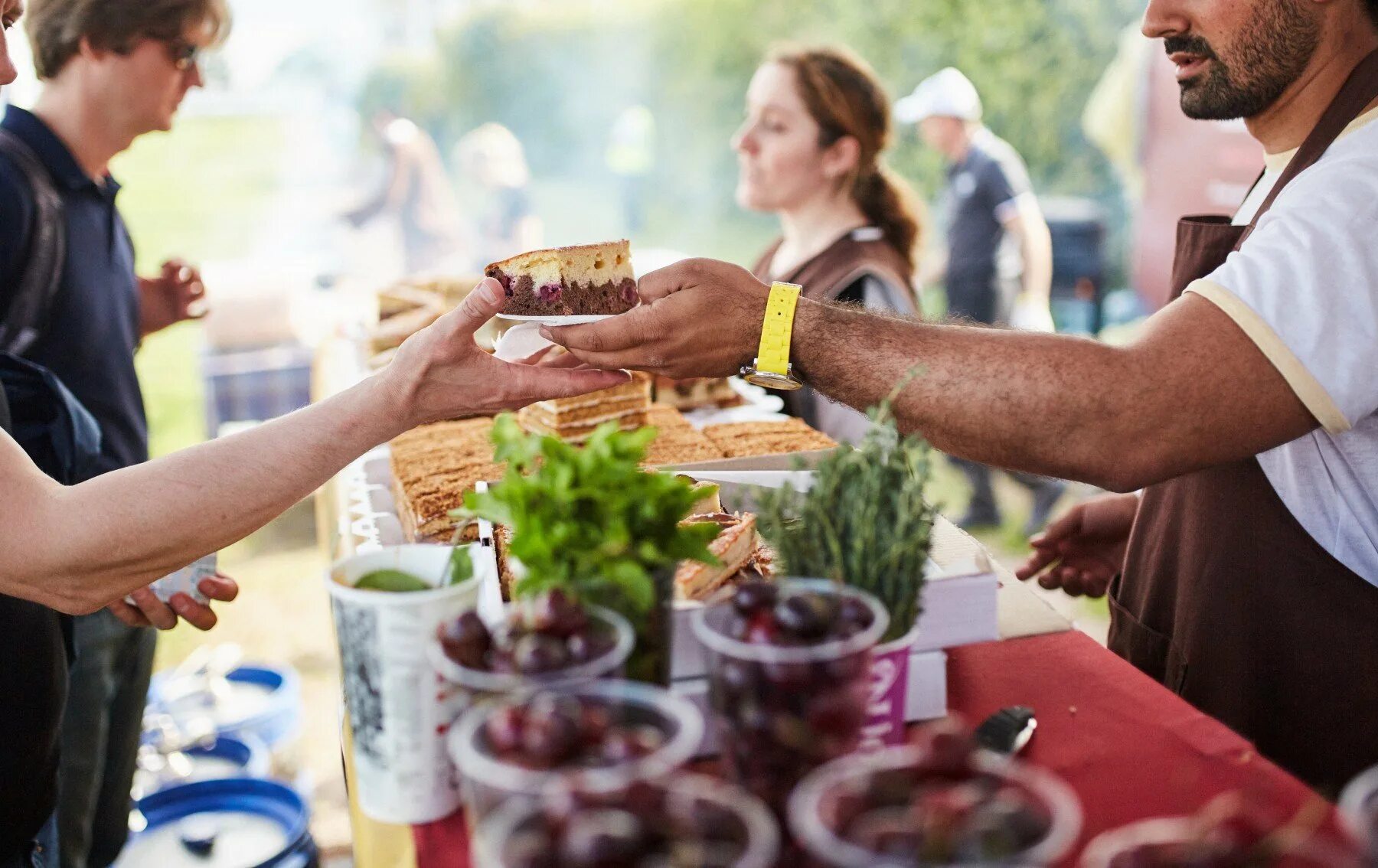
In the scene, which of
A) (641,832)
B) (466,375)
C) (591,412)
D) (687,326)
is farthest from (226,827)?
(641,832)

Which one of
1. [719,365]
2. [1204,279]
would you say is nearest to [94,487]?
[719,365]

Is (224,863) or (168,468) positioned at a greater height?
(168,468)

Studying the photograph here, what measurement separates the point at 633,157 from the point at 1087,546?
10014mm

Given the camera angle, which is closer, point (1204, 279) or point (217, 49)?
point (1204, 279)

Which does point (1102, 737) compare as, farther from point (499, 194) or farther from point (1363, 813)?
point (499, 194)

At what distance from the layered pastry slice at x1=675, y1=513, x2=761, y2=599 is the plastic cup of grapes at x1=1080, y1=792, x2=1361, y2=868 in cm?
73

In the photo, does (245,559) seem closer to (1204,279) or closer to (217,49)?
(217,49)

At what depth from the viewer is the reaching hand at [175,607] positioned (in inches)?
106

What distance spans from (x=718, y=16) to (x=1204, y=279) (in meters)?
11.9

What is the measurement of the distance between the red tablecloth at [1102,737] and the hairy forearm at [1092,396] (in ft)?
1.08

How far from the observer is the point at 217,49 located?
3.88 metres

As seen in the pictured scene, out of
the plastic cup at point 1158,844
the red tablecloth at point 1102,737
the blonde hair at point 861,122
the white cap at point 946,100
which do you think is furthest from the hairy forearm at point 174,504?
the white cap at point 946,100

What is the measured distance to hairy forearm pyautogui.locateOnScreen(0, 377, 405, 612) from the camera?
73.9 inches

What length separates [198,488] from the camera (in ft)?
6.40
